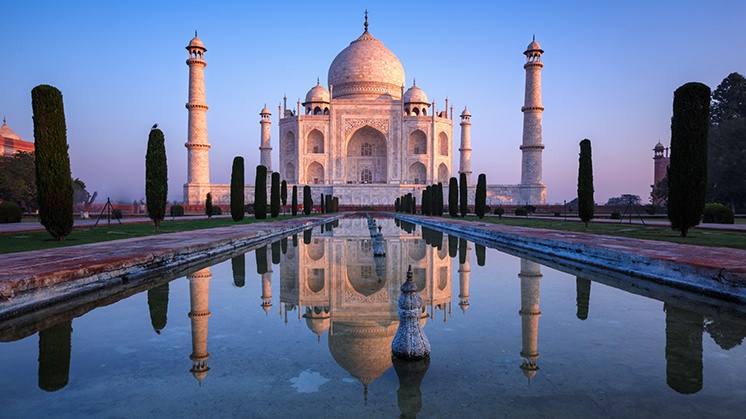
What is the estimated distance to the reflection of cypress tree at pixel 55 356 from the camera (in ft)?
6.14

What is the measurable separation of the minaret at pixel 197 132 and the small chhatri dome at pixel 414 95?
18.9m

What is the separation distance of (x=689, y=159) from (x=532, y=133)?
25267 mm

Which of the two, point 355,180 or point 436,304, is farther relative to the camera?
point 355,180

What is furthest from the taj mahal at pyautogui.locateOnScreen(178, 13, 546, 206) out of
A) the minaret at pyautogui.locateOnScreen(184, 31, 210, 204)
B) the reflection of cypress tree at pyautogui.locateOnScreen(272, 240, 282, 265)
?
the reflection of cypress tree at pyautogui.locateOnScreen(272, 240, 282, 265)

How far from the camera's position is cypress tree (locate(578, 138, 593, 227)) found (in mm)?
11531

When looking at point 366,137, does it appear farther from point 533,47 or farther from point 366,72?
point 533,47

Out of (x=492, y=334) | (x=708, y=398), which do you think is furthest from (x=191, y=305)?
(x=708, y=398)

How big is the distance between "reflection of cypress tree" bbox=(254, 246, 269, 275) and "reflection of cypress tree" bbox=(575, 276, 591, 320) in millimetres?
3042

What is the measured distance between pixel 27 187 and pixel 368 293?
28.8m

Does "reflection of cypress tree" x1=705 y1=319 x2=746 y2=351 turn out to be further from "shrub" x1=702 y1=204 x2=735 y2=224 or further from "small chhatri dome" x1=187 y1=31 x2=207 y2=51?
"small chhatri dome" x1=187 y1=31 x2=207 y2=51

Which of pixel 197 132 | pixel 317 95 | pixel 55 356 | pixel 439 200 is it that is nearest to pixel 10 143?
pixel 197 132

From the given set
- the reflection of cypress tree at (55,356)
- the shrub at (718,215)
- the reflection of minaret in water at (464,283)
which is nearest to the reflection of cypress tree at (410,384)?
the reflection of minaret in water at (464,283)

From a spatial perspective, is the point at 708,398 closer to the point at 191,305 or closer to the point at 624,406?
the point at 624,406

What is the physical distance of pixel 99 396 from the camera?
5.62ft
